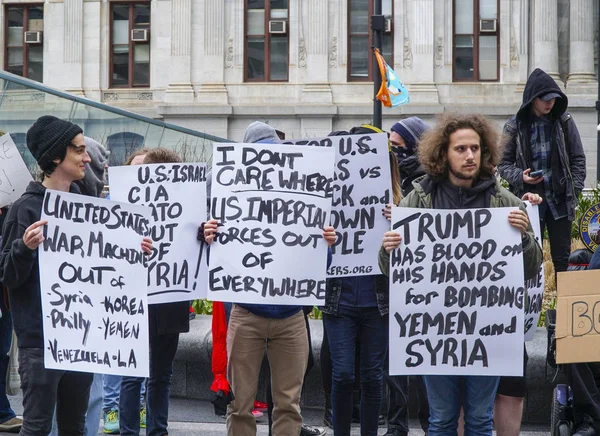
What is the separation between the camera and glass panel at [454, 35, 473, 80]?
1265 inches

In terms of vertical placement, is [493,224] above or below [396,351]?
above

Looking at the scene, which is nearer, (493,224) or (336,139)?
(493,224)

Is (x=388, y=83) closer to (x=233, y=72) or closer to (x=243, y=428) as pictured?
(x=243, y=428)

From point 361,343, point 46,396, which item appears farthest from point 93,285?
point 361,343

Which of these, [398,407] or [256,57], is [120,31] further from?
[398,407]

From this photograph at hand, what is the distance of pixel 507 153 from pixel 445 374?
316 centimetres

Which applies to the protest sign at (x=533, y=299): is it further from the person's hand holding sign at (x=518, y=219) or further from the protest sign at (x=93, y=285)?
the protest sign at (x=93, y=285)

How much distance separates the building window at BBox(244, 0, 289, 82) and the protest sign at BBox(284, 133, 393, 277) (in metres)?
27.0

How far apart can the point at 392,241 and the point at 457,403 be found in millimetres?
841

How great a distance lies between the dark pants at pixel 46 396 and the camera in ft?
15.2

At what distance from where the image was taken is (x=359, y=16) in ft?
106

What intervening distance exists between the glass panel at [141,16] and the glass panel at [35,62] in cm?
344

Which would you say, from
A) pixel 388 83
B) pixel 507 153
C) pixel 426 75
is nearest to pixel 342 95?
pixel 426 75

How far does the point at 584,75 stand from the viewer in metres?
31.2
